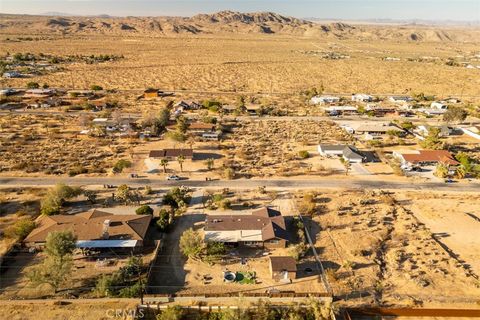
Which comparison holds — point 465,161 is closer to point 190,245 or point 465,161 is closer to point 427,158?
point 427,158

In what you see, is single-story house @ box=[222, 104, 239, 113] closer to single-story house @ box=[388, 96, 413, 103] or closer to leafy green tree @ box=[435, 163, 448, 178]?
single-story house @ box=[388, 96, 413, 103]

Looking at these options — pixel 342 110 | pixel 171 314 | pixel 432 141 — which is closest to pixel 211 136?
pixel 342 110

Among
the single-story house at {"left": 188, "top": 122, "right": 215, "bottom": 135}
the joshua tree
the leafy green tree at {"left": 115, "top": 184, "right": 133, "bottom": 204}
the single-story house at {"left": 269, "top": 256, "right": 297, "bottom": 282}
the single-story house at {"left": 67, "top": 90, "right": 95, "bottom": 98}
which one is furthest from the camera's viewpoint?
the single-story house at {"left": 67, "top": 90, "right": 95, "bottom": 98}

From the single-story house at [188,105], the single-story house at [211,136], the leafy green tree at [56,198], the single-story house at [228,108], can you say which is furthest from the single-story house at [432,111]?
the leafy green tree at [56,198]

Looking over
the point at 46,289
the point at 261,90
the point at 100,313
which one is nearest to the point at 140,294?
the point at 100,313

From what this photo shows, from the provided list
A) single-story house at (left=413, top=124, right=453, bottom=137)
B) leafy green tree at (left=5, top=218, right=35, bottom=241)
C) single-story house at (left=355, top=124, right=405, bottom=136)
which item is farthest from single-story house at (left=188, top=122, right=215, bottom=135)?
single-story house at (left=413, top=124, right=453, bottom=137)

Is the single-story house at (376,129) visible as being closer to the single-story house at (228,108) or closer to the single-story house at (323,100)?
the single-story house at (323,100)

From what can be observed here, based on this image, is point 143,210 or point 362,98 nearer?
point 143,210
